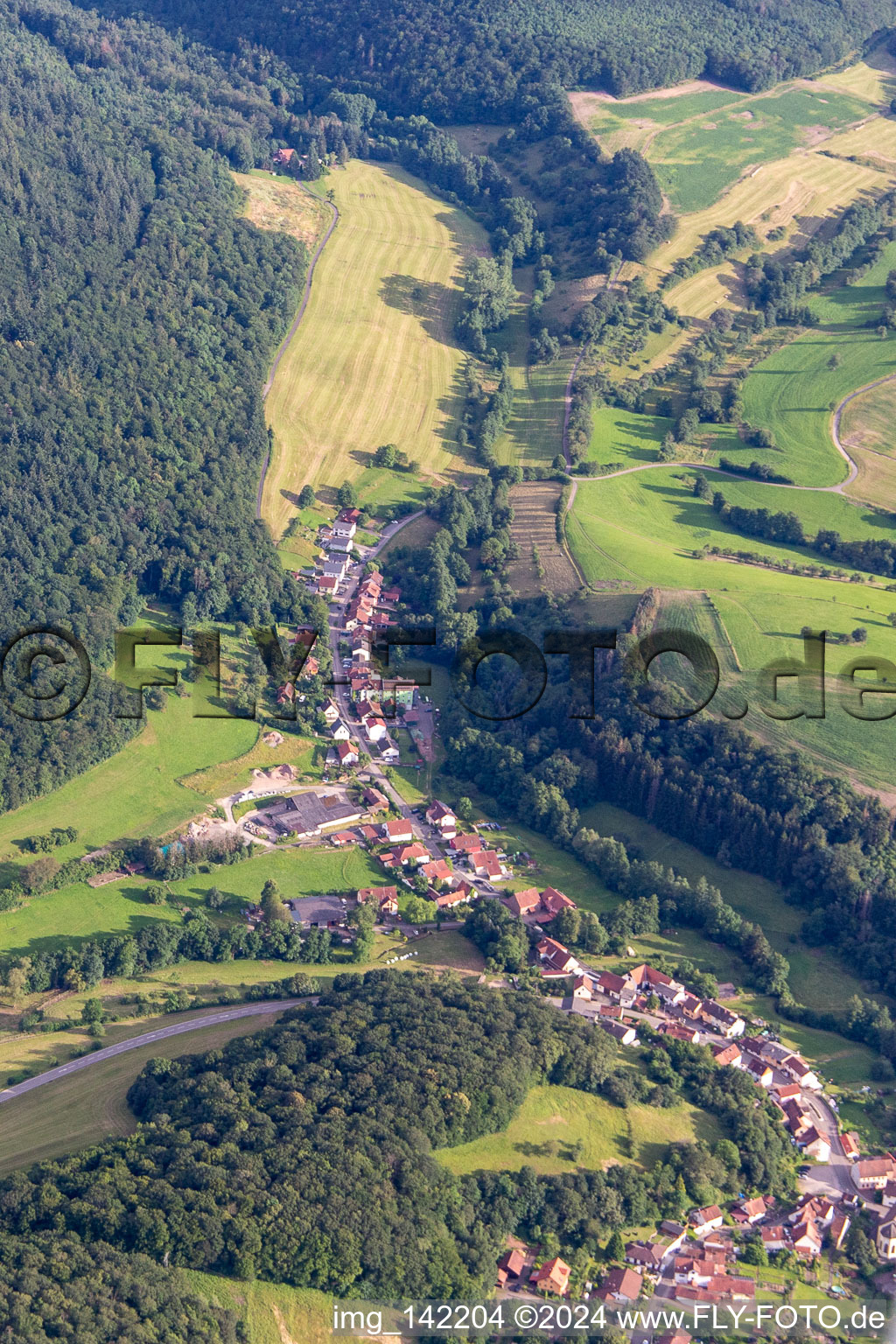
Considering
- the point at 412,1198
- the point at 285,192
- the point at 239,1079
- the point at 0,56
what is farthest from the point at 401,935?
the point at 0,56

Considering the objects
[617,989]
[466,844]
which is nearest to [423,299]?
[466,844]

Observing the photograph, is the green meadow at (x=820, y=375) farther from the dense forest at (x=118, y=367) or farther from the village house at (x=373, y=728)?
the village house at (x=373, y=728)

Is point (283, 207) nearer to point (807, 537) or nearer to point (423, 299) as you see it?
point (423, 299)

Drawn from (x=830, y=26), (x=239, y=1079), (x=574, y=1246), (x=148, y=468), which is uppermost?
(x=830, y=26)

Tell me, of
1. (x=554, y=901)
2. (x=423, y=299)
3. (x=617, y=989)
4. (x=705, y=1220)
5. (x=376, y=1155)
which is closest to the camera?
(x=376, y=1155)

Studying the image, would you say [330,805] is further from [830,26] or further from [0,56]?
[830,26]

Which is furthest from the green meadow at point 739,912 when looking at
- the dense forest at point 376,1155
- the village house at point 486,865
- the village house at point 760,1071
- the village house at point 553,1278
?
the village house at point 553,1278

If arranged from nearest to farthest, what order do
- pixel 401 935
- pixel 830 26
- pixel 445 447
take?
pixel 401 935
pixel 445 447
pixel 830 26

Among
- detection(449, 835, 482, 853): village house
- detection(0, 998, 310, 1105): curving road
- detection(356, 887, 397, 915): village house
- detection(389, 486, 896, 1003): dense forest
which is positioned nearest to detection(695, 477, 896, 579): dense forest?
detection(389, 486, 896, 1003): dense forest
